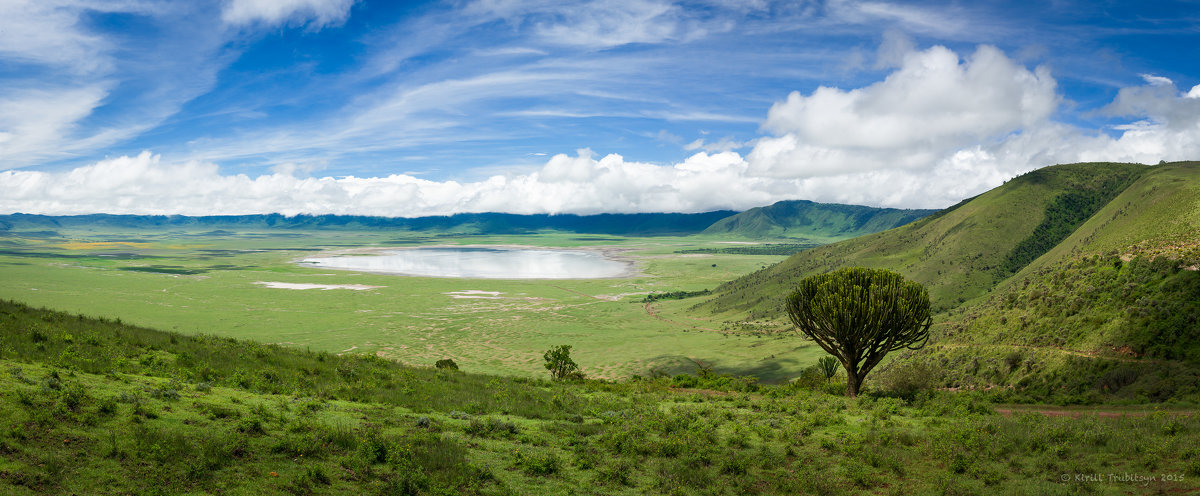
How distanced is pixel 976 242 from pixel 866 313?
239 feet

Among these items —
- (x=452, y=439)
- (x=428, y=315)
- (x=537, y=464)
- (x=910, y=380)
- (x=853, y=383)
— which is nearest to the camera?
(x=537, y=464)

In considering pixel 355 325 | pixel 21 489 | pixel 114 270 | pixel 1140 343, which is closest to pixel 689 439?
pixel 21 489

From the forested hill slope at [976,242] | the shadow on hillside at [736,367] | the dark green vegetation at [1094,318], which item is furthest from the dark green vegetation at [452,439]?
the forested hill slope at [976,242]

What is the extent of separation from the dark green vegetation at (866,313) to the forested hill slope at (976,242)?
49.1m

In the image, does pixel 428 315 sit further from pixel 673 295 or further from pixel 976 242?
pixel 976 242

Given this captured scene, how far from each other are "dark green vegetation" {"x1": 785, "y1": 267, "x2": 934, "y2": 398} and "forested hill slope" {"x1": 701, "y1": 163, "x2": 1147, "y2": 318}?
161 feet

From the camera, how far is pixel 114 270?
14938 cm

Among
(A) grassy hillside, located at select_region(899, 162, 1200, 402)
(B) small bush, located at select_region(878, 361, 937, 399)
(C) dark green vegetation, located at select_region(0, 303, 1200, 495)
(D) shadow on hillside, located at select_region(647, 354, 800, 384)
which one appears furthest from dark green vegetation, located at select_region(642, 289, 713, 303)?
(C) dark green vegetation, located at select_region(0, 303, 1200, 495)

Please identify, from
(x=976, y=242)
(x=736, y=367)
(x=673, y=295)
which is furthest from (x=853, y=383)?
(x=673, y=295)

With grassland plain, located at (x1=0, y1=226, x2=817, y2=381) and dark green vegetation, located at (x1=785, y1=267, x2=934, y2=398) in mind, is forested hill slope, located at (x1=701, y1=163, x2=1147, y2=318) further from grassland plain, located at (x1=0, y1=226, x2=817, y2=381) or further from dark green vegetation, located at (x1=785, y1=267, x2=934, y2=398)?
dark green vegetation, located at (x1=785, y1=267, x2=934, y2=398)

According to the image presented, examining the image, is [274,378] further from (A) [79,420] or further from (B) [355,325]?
(B) [355,325]

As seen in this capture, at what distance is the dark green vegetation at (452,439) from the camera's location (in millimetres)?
9688

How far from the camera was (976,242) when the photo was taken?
8131 centimetres

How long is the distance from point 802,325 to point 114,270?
19020 centimetres
